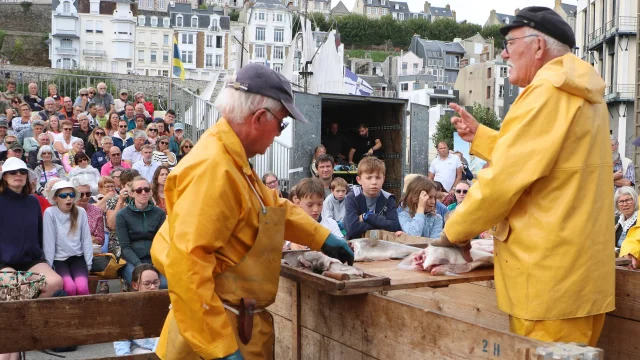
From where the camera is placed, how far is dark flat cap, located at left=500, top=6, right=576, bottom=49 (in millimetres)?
3051

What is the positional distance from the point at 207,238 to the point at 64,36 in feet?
309

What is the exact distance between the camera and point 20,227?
6840mm

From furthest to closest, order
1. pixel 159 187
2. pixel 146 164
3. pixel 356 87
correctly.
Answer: pixel 356 87
pixel 146 164
pixel 159 187

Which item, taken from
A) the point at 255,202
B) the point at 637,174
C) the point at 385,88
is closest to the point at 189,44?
the point at 385,88

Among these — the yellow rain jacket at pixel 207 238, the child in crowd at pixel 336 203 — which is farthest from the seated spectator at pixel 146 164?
the yellow rain jacket at pixel 207 238

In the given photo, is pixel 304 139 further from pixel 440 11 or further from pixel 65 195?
pixel 440 11

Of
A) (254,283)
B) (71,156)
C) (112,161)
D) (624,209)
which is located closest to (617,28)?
(624,209)

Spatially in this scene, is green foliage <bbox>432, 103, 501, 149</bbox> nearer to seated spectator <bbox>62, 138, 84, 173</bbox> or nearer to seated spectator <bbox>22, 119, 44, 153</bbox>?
seated spectator <bbox>22, 119, 44, 153</bbox>

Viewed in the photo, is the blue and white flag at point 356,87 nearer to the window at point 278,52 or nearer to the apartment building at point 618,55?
the apartment building at point 618,55

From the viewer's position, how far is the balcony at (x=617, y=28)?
1265 inches

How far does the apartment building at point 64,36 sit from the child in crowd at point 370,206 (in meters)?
87.6

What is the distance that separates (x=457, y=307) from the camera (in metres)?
4.56

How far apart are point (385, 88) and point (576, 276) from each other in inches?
3425

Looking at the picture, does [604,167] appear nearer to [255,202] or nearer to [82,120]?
[255,202]
